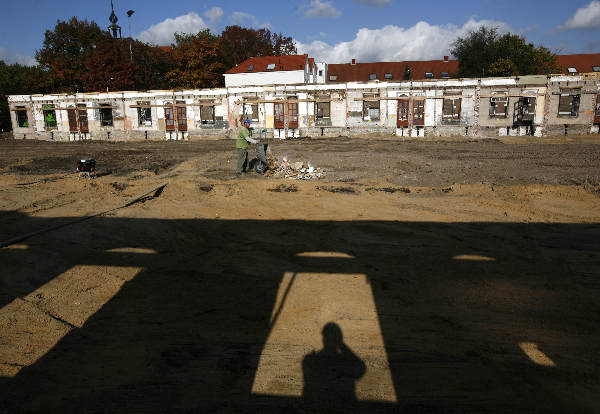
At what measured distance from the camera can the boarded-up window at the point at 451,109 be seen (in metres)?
25.7

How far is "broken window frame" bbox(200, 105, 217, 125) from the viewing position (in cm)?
2881

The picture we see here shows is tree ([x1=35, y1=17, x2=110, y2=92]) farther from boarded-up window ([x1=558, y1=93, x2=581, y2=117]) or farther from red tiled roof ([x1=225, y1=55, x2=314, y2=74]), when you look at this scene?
boarded-up window ([x1=558, y1=93, x2=581, y2=117])

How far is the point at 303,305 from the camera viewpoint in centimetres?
421

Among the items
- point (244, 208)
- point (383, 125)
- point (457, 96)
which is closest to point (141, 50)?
point (383, 125)

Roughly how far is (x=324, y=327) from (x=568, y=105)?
1107 inches

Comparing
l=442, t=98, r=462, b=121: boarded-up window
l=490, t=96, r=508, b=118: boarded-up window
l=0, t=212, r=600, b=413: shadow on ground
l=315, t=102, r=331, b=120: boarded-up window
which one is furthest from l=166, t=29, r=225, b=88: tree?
l=0, t=212, r=600, b=413: shadow on ground

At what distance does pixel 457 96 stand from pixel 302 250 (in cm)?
2357

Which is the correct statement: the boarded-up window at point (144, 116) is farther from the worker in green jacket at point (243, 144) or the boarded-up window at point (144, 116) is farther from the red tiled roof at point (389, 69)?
the red tiled roof at point (389, 69)

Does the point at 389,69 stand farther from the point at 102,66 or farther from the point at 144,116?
the point at 102,66

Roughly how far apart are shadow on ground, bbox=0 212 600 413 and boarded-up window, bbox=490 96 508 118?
21229 millimetres

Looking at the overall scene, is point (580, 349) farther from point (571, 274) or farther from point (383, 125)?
point (383, 125)

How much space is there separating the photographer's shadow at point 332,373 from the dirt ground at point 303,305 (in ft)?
0.05

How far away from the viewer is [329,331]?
3732 millimetres

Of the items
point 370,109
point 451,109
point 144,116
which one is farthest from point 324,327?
point 144,116
